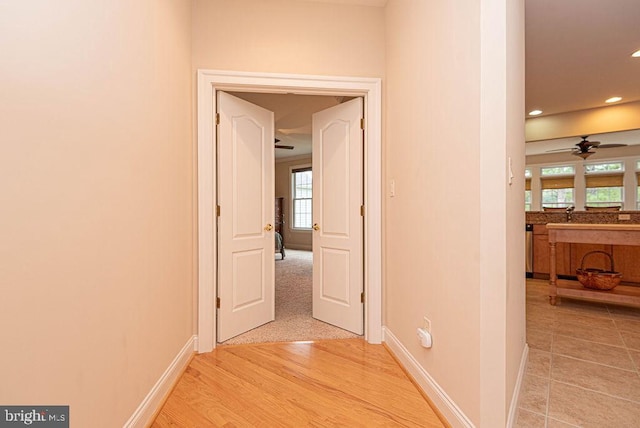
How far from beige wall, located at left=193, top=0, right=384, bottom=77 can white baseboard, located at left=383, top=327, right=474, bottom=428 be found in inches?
88.0

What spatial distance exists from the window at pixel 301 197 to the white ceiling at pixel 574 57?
3667 mm

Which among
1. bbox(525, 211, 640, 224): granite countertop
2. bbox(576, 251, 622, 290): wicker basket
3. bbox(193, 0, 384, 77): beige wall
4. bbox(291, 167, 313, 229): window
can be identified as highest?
bbox(193, 0, 384, 77): beige wall

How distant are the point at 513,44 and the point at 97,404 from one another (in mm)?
2470

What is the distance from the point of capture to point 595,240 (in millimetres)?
3318

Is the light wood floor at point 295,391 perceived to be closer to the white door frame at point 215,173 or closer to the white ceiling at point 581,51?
the white door frame at point 215,173

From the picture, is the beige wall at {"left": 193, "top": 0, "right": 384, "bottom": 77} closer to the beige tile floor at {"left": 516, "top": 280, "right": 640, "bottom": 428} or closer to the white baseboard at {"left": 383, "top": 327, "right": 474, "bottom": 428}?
the white baseboard at {"left": 383, "top": 327, "right": 474, "bottom": 428}

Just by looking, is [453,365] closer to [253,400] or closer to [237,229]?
[253,400]

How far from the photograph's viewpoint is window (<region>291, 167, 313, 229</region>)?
29.8 ft

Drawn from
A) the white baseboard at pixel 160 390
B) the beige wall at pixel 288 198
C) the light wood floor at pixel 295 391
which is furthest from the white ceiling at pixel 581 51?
the beige wall at pixel 288 198

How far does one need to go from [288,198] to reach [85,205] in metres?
8.28

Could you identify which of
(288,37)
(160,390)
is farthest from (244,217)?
(288,37)

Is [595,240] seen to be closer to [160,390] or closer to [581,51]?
[581,51]

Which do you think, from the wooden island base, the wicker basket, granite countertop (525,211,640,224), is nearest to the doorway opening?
the wooden island base

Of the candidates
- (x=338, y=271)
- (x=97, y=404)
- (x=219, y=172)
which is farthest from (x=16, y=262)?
(x=338, y=271)
